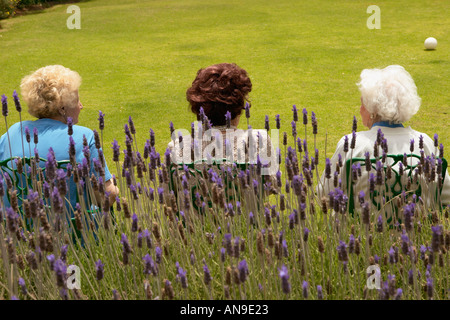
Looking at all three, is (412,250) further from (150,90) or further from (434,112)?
(150,90)

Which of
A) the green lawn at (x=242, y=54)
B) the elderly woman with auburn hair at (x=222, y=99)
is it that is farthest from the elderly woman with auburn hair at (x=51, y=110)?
the green lawn at (x=242, y=54)

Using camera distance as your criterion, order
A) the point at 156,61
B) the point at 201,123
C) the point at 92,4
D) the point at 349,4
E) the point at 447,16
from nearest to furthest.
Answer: the point at 201,123 → the point at 156,61 → the point at 447,16 → the point at 349,4 → the point at 92,4

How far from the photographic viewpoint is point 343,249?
1979mm

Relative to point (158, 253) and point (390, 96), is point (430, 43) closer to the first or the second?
point (390, 96)

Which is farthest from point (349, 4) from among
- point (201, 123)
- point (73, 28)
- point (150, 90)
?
point (201, 123)

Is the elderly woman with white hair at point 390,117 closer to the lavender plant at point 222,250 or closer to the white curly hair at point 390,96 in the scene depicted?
the white curly hair at point 390,96

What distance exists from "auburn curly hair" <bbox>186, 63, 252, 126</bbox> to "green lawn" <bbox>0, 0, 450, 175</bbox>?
2653mm

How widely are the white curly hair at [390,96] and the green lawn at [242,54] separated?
8.41ft

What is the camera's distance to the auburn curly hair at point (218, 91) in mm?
3520

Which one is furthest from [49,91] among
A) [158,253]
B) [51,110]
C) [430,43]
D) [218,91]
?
[430,43]

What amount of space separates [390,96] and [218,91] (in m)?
0.98

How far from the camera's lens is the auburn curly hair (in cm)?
352

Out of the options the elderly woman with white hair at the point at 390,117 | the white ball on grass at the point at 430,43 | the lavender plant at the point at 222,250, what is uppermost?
the white ball on grass at the point at 430,43
